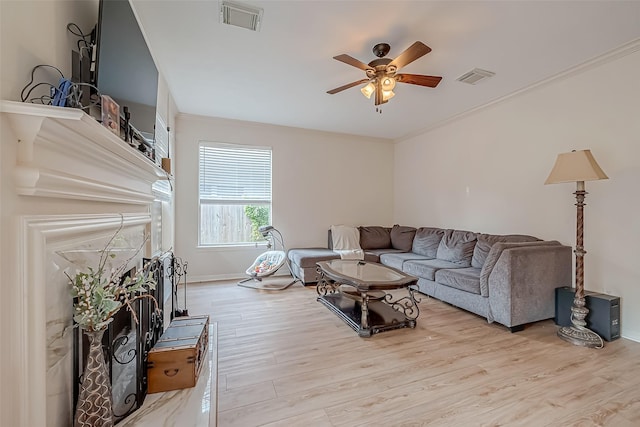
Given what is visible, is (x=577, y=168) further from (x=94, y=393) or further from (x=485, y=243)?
(x=94, y=393)

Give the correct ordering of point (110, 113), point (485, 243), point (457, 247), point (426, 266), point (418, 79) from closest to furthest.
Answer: point (110, 113), point (418, 79), point (485, 243), point (426, 266), point (457, 247)

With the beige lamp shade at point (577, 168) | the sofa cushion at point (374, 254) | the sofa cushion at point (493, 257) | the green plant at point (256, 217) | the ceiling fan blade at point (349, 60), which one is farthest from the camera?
the green plant at point (256, 217)

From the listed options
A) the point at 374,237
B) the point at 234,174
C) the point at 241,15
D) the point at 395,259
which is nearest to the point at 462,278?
the point at 395,259

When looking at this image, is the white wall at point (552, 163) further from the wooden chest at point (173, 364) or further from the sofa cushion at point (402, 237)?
the wooden chest at point (173, 364)

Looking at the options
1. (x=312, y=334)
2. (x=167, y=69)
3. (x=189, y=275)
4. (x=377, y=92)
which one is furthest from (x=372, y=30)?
(x=189, y=275)

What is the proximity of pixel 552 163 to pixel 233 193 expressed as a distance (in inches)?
179

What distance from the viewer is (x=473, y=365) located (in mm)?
2115

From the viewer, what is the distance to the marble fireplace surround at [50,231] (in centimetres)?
85

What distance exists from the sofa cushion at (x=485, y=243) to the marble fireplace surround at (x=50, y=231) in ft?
12.4

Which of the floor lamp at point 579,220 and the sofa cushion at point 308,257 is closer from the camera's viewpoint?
the floor lamp at point 579,220

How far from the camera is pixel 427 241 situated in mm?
4570

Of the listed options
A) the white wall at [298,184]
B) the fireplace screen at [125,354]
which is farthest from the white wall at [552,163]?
the fireplace screen at [125,354]

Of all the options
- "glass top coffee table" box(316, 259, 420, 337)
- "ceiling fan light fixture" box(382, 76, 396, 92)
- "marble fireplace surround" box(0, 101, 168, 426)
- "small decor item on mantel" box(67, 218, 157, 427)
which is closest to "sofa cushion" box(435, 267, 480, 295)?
"glass top coffee table" box(316, 259, 420, 337)

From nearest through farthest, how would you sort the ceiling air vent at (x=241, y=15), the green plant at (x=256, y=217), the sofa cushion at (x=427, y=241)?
1. the ceiling air vent at (x=241, y=15)
2. the sofa cushion at (x=427, y=241)
3. the green plant at (x=256, y=217)
